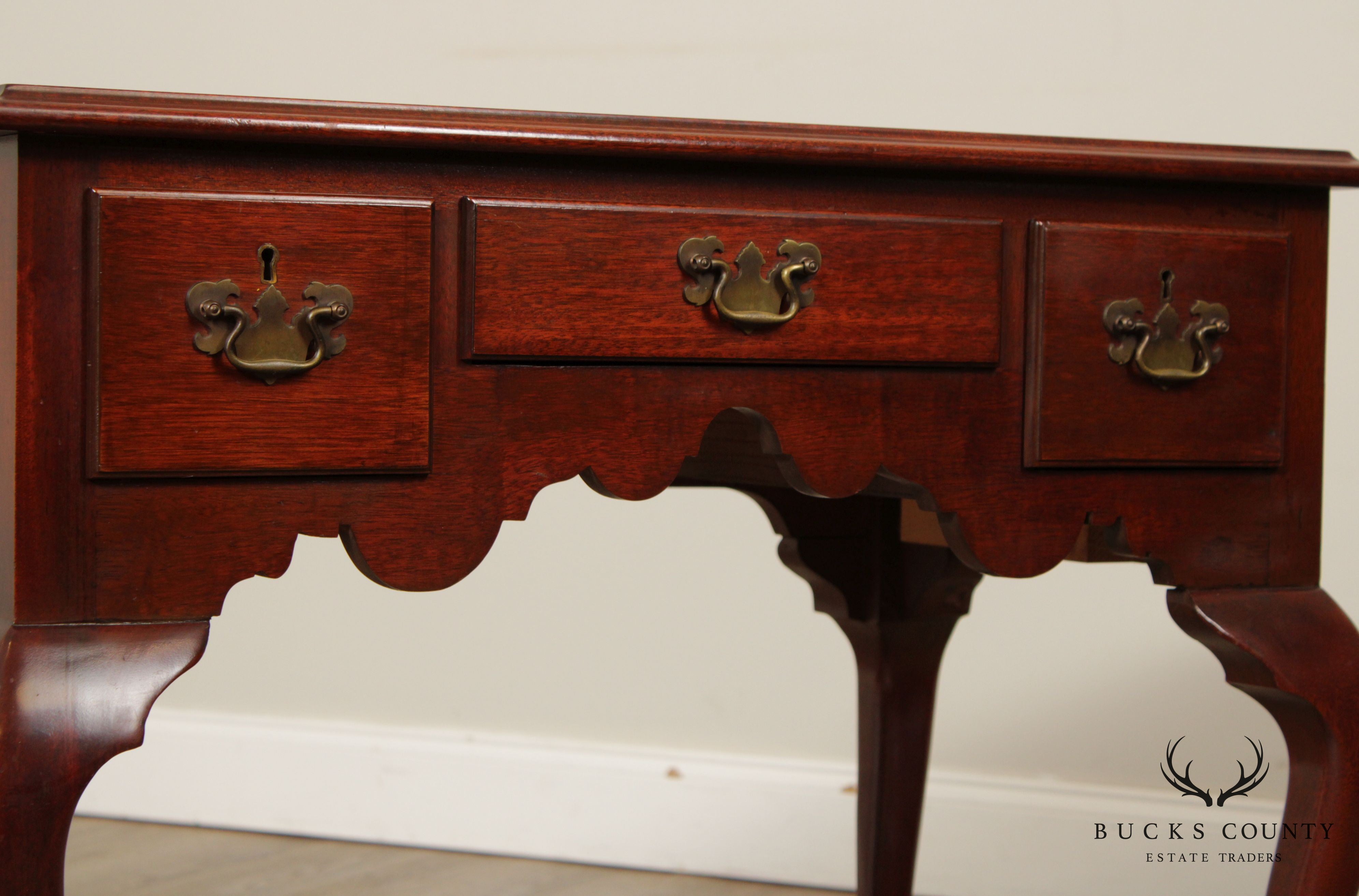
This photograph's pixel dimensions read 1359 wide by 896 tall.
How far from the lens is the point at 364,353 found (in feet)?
2.44

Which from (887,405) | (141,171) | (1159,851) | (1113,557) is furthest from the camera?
(1159,851)

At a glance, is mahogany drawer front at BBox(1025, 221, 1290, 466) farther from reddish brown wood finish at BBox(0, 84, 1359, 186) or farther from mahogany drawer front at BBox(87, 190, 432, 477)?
mahogany drawer front at BBox(87, 190, 432, 477)

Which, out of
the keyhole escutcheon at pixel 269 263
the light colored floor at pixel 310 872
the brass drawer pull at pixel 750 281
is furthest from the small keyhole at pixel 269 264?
the light colored floor at pixel 310 872

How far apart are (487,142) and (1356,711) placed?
0.66 m

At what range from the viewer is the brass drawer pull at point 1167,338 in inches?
34.1

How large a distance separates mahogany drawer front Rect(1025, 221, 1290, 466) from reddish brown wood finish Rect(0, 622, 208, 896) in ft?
1.71

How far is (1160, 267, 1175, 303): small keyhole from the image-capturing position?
882 millimetres

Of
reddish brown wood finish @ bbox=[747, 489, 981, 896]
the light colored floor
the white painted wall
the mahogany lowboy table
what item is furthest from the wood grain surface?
the light colored floor

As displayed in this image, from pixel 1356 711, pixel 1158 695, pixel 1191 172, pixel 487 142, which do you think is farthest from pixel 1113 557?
pixel 1158 695

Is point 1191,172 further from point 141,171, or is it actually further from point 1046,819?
point 1046,819

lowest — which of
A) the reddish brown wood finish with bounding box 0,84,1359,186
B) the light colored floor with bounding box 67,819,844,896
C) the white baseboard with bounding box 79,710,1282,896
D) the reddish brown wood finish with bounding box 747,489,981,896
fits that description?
the light colored floor with bounding box 67,819,844,896

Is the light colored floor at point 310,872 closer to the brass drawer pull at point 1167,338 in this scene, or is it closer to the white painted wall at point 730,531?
the white painted wall at point 730,531

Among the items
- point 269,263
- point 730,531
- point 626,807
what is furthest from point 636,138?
point 626,807

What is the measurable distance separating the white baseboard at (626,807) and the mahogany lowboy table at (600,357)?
3.00 ft
